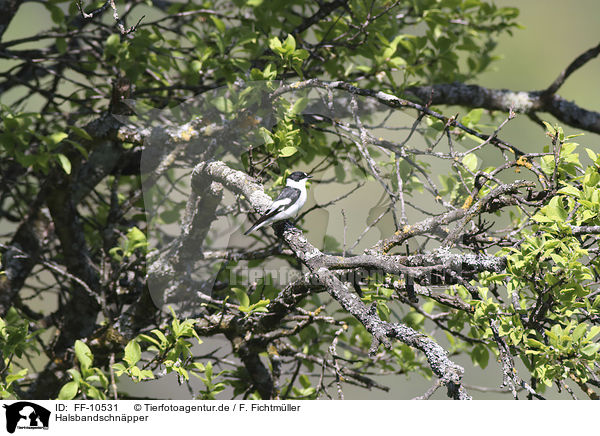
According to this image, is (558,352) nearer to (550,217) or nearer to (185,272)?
(550,217)

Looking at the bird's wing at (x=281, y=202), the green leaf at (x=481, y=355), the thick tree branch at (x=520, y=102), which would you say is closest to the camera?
the bird's wing at (x=281, y=202)

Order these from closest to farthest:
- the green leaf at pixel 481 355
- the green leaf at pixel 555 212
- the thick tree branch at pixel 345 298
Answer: the thick tree branch at pixel 345 298, the green leaf at pixel 555 212, the green leaf at pixel 481 355

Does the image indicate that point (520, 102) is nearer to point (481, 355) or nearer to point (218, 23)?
point (481, 355)

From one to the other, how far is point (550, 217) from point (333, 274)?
0.68 m

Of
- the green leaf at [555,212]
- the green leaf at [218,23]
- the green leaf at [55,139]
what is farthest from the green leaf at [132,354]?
the green leaf at [218,23]

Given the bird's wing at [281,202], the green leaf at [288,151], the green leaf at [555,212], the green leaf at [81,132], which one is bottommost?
the green leaf at [555,212]

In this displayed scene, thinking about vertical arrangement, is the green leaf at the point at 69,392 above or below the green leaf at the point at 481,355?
below

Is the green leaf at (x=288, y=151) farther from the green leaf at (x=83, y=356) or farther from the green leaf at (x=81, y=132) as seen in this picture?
the green leaf at (x=83, y=356)

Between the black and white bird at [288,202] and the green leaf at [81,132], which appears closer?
the black and white bird at [288,202]

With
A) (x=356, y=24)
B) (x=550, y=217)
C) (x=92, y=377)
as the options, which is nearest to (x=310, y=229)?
(x=356, y=24)

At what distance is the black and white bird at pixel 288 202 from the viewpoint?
235cm
